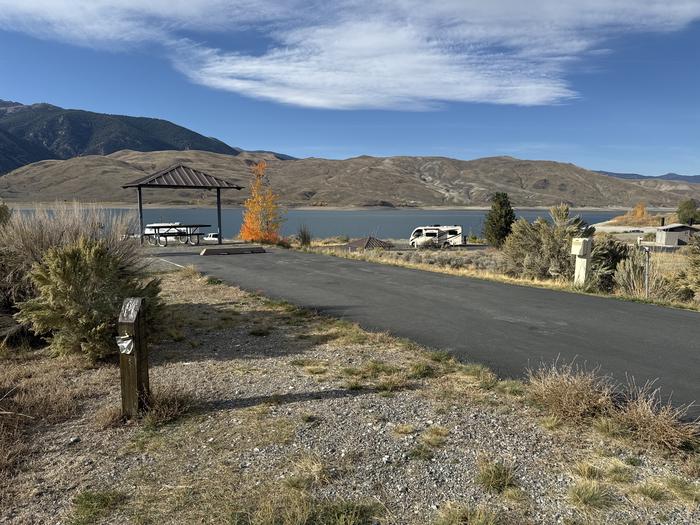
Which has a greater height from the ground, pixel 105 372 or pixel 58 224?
pixel 58 224

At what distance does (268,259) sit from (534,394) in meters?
13.2

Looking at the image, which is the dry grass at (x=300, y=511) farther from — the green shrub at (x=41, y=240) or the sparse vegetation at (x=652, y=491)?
the green shrub at (x=41, y=240)

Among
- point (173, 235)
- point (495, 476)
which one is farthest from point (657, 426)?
point (173, 235)

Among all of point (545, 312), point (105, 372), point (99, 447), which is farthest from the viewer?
point (545, 312)

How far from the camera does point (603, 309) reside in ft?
28.4

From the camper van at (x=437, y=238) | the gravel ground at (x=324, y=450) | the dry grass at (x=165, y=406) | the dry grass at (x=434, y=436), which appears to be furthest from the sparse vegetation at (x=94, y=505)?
the camper van at (x=437, y=238)

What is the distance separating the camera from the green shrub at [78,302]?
18.4ft

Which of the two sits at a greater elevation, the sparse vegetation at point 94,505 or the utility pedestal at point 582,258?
the utility pedestal at point 582,258

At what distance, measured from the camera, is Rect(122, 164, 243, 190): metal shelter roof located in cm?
2225

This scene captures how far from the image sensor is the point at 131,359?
415 centimetres

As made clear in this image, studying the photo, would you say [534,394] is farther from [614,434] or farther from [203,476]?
[203,476]

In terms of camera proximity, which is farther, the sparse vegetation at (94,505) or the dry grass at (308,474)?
the dry grass at (308,474)

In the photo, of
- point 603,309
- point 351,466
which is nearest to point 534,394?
point 351,466

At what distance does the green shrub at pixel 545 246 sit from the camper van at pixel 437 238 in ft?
65.2
